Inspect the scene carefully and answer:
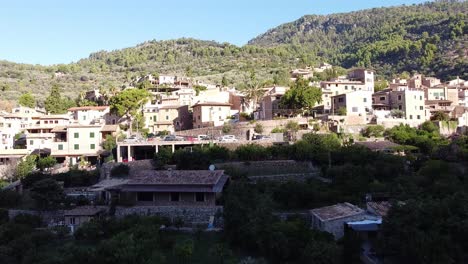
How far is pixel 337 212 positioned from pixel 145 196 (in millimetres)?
14654

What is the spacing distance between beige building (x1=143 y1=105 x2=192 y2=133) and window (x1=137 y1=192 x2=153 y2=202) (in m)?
26.5

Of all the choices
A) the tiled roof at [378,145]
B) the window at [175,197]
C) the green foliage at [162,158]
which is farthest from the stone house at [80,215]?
the tiled roof at [378,145]

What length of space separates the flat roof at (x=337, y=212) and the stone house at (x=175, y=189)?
26.6ft

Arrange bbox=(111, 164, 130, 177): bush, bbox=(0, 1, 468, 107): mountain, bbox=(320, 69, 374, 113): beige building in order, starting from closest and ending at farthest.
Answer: bbox=(111, 164, 130, 177): bush → bbox=(320, 69, 374, 113): beige building → bbox=(0, 1, 468, 107): mountain

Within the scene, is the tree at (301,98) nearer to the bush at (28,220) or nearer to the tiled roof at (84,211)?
the tiled roof at (84,211)

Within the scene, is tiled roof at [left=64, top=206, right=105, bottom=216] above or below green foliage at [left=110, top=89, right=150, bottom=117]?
below

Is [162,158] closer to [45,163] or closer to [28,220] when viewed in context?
[45,163]

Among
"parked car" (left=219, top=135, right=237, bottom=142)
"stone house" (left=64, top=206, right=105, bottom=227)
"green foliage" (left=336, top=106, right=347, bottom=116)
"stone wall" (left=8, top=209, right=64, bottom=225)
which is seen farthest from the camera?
"green foliage" (left=336, top=106, right=347, bottom=116)

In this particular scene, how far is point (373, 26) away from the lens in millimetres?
184375

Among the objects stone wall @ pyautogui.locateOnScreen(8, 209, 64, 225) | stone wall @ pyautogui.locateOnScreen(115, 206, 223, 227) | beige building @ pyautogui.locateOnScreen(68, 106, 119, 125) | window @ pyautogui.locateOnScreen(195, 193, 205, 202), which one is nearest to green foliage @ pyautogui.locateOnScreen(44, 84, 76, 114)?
beige building @ pyautogui.locateOnScreen(68, 106, 119, 125)

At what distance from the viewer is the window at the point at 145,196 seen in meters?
34.1

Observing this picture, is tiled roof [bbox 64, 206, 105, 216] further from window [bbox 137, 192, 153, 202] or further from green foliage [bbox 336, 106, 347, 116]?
green foliage [bbox 336, 106, 347, 116]

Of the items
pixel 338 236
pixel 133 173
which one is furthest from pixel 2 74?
pixel 338 236

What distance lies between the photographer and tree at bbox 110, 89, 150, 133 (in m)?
57.8
